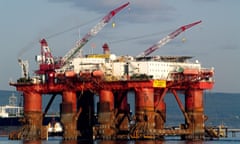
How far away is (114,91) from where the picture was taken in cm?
13700

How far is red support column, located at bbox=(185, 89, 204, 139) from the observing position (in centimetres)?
13500

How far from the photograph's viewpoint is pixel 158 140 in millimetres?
131625

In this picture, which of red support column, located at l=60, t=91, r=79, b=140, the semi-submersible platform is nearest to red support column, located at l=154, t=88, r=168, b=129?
the semi-submersible platform

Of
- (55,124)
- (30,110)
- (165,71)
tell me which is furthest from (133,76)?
(55,124)

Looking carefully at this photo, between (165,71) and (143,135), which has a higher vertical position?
(165,71)

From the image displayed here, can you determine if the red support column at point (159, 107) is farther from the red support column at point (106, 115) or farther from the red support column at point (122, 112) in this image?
the red support column at point (106, 115)

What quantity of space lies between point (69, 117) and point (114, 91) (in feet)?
22.9

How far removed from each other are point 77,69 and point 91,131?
9203 mm

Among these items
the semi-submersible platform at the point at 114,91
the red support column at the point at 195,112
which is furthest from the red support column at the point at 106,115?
the red support column at the point at 195,112

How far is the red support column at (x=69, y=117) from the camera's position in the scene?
137 m

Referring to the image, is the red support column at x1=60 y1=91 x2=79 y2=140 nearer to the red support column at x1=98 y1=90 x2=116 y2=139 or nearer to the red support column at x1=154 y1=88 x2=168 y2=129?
the red support column at x1=98 y1=90 x2=116 y2=139

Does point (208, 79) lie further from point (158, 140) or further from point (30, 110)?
point (30, 110)

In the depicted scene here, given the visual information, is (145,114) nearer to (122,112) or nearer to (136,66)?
(136,66)

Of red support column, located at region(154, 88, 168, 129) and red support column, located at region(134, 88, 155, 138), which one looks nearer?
red support column, located at region(134, 88, 155, 138)
